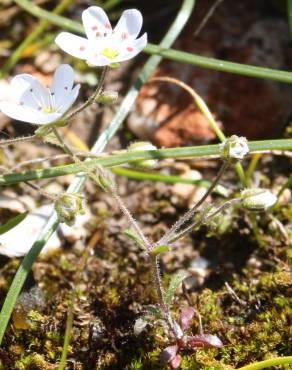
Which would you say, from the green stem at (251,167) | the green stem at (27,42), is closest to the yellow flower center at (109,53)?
the green stem at (251,167)

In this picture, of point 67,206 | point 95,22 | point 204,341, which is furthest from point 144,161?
point 204,341

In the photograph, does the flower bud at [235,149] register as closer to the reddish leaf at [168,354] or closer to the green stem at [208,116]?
the green stem at [208,116]

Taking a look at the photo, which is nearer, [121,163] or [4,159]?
[121,163]

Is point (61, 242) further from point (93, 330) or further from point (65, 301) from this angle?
point (93, 330)

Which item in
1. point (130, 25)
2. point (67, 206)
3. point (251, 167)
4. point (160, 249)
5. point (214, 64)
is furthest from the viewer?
point (251, 167)

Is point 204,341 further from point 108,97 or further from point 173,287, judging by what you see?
point 108,97

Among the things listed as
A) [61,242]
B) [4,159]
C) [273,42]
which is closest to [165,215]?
[61,242]
